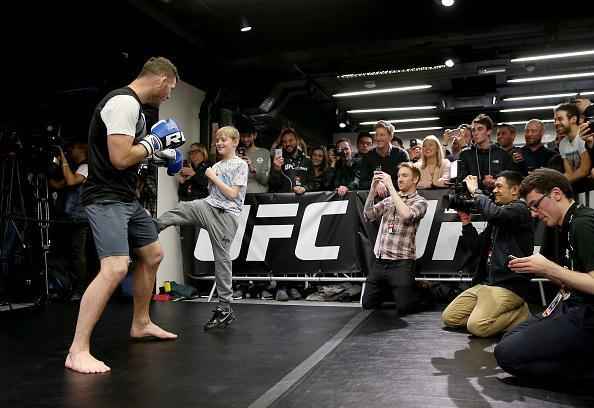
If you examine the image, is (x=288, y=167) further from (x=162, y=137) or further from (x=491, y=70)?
(x=491, y=70)

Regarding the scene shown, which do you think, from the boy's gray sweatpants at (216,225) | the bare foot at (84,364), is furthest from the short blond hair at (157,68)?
the bare foot at (84,364)

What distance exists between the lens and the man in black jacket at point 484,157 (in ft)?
16.5

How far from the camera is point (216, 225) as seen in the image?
3777mm

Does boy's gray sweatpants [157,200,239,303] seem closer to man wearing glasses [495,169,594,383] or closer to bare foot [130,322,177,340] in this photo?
bare foot [130,322,177,340]

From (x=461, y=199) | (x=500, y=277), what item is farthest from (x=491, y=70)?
(x=500, y=277)

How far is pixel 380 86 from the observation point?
10383 mm

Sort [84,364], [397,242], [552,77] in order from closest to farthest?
[84,364], [397,242], [552,77]

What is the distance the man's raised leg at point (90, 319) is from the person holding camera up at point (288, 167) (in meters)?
3.51

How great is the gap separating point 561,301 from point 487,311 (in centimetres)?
101

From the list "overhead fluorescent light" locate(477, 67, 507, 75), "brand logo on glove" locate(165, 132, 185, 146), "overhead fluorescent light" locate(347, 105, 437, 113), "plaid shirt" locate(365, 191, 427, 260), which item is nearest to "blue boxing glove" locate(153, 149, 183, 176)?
"brand logo on glove" locate(165, 132, 185, 146)

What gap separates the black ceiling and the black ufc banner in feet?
7.14

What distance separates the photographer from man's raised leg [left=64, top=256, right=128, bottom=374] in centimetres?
253

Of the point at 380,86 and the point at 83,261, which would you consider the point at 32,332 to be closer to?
the point at 83,261

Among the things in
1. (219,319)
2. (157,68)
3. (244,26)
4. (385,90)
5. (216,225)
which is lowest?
(219,319)
